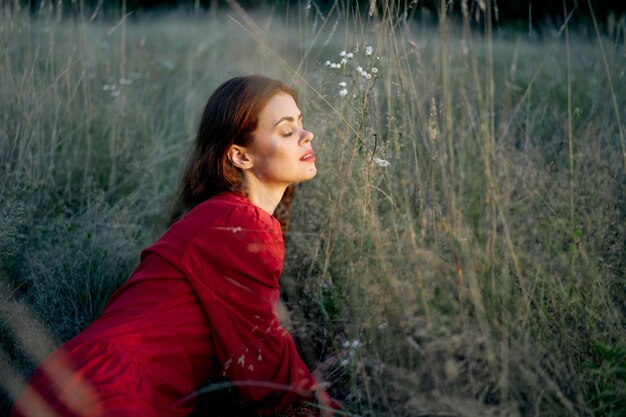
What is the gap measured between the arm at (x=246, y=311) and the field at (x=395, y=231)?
5.7 inches

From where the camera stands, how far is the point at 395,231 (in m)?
1.83

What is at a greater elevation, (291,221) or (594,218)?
(594,218)

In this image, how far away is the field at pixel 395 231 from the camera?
60.1 inches

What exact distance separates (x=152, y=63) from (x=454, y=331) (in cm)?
386

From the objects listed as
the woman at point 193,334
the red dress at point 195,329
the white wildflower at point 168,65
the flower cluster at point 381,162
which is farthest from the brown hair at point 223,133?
the white wildflower at point 168,65

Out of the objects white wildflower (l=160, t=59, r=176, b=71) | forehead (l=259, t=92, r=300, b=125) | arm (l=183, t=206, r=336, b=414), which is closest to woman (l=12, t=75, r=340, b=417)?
arm (l=183, t=206, r=336, b=414)

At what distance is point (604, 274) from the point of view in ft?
6.11

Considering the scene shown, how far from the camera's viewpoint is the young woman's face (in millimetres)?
2094

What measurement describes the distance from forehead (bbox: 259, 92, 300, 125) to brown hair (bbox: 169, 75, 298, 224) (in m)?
0.01

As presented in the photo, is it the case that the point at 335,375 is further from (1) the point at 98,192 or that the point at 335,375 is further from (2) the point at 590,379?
(1) the point at 98,192

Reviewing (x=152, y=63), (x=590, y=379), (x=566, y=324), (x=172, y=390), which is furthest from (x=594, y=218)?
(x=152, y=63)

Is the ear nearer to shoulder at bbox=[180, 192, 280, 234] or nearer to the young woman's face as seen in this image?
→ the young woman's face

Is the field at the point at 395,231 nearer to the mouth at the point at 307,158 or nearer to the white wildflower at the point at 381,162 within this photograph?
the white wildflower at the point at 381,162

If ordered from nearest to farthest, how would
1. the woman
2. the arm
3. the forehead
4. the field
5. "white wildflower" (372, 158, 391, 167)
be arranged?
the field < the woman < the arm < "white wildflower" (372, 158, 391, 167) < the forehead
